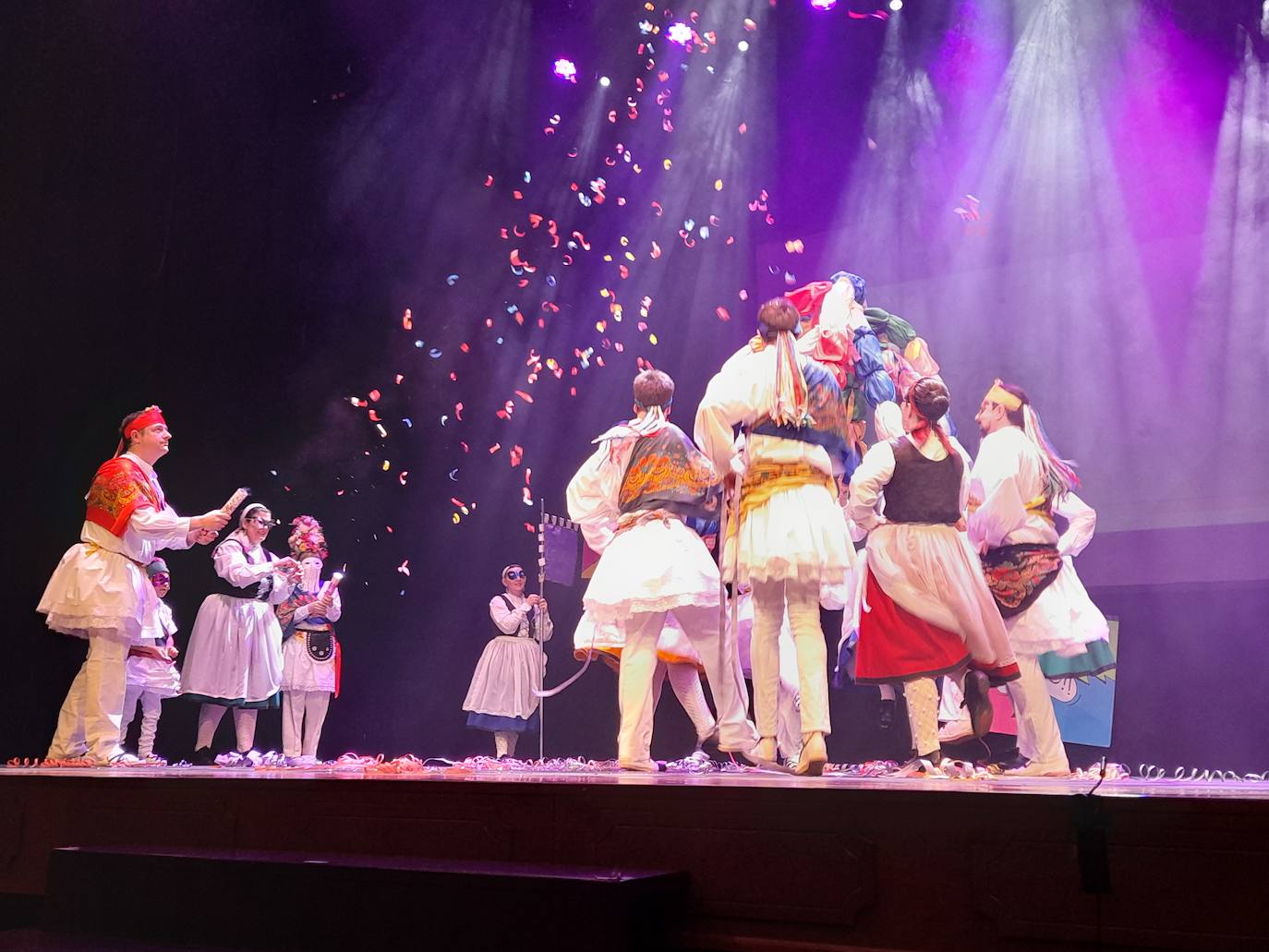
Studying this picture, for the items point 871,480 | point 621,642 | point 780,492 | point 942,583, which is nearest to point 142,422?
point 621,642

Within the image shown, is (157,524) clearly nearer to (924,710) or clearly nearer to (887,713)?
(924,710)

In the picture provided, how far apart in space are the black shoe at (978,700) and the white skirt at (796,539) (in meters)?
0.63

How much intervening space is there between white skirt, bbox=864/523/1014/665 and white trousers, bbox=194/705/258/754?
416 centimetres

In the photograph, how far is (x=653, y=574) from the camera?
4.21 meters

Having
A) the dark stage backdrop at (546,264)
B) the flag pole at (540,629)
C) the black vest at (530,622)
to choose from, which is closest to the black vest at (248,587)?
the dark stage backdrop at (546,264)

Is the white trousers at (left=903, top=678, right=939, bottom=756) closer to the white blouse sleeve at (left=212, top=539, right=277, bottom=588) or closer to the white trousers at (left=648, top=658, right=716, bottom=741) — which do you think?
the white trousers at (left=648, top=658, right=716, bottom=741)

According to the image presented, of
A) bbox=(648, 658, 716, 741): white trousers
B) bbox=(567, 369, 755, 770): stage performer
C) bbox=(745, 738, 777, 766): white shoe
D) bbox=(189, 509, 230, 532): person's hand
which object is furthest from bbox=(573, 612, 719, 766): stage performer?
bbox=(189, 509, 230, 532): person's hand

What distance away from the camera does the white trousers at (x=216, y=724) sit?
6508 mm

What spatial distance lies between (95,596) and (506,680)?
2.69 metres

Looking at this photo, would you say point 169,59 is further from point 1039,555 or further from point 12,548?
point 1039,555

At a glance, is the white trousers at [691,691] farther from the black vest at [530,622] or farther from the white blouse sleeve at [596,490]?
the black vest at [530,622]

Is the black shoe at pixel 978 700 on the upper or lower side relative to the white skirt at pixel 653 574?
lower

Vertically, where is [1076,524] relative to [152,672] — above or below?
above

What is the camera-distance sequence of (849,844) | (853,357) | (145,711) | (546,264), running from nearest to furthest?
(849,844) < (853,357) < (145,711) < (546,264)
